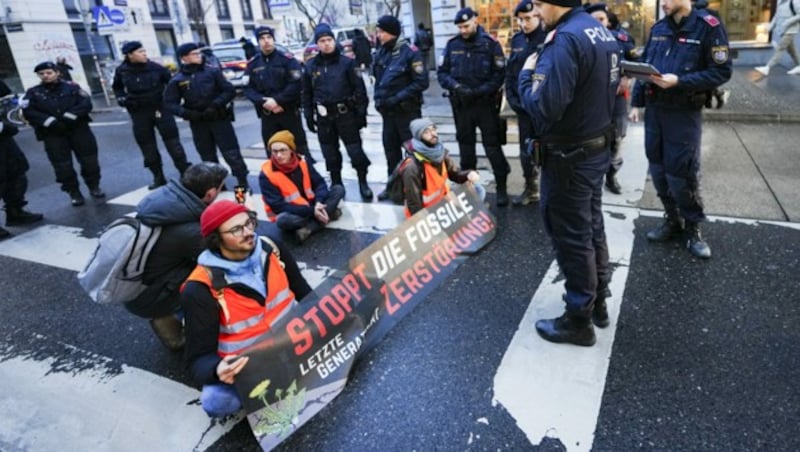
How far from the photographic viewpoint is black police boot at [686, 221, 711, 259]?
356 centimetres

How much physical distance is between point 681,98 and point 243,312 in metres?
3.17

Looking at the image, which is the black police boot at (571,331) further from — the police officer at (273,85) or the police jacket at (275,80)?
the police jacket at (275,80)

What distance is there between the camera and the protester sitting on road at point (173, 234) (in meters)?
2.77

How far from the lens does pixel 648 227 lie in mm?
4176

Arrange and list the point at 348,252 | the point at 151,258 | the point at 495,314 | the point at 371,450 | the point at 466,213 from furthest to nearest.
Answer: the point at 348,252 → the point at 466,213 → the point at 495,314 → the point at 151,258 → the point at 371,450

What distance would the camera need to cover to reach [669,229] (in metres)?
3.87

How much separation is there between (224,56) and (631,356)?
17.3 m

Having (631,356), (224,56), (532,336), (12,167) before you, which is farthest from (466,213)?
(224,56)

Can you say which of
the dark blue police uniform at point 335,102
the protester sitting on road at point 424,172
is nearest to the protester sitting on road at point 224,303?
the protester sitting on road at point 424,172

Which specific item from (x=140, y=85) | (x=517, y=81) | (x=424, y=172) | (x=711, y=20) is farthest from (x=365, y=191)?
(x=711, y=20)

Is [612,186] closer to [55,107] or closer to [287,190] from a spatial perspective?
[287,190]

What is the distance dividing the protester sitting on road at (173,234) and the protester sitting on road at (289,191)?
1548 mm

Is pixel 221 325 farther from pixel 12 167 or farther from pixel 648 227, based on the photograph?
pixel 12 167

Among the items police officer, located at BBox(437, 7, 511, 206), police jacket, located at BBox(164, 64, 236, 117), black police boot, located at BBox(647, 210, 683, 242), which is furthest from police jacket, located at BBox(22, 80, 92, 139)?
black police boot, located at BBox(647, 210, 683, 242)
